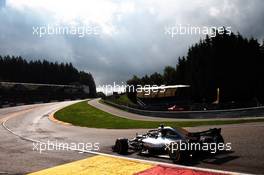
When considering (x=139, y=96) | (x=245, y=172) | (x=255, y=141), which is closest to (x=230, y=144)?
(x=255, y=141)

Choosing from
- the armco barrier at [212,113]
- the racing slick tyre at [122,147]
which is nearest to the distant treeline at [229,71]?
the armco barrier at [212,113]

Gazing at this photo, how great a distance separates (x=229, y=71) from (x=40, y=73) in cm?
11062

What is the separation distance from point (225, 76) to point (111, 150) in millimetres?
48311

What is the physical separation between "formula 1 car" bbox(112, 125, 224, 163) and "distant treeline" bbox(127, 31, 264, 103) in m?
46.3

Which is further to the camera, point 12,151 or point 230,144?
point 12,151

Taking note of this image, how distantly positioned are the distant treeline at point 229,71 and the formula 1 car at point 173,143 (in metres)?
46.3

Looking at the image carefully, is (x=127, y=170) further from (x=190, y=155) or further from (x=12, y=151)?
(x=12, y=151)

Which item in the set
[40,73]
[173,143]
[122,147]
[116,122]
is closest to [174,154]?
[173,143]

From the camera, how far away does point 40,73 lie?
520 feet

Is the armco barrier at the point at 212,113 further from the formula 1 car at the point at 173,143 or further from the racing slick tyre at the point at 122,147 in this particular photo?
the racing slick tyre at the point at 122,147

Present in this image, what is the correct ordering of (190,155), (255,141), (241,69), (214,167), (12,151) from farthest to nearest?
1. (241,69)
2. (12,151)
3. (255,141)
4. (190,155)
5. (214,167)

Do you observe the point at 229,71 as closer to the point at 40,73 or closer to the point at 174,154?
the point at 174,154

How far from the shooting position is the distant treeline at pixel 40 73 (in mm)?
146375

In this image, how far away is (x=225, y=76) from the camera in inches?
2542
